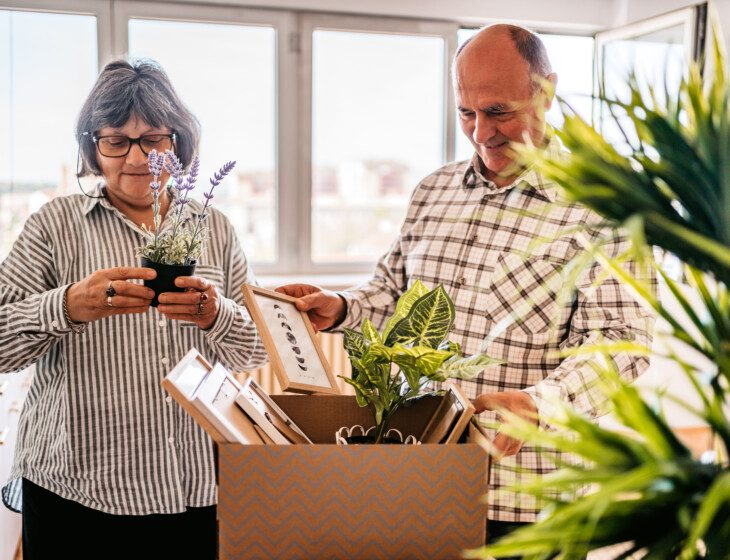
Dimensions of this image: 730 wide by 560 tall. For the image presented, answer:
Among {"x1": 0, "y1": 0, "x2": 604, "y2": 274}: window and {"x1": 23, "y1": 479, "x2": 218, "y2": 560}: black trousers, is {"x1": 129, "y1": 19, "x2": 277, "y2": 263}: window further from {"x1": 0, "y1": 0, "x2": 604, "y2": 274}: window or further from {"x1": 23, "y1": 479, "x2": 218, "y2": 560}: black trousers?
{"x1": 23, "y1": 479, "x2": 218, "y2": 560}: black trousers

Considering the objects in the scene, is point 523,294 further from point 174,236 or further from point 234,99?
point 234,99

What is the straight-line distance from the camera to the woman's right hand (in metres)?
1.28

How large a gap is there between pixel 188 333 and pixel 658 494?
45.2 inches

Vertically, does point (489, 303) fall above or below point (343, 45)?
below

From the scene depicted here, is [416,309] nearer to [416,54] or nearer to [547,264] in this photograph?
[547,264]

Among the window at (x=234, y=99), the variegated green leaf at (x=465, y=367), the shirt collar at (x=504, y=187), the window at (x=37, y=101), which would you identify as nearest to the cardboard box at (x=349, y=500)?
the variegated green leaf at (x=465, y=367)

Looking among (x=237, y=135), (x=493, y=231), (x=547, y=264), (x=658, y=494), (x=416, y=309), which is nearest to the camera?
(x=658, y=494)

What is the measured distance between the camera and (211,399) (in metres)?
0.93

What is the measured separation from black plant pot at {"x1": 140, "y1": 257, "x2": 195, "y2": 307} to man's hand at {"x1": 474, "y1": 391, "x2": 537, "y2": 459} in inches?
21.6

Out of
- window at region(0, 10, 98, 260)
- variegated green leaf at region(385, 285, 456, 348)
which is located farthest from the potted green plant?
window at region(0, 10, 98, 260)

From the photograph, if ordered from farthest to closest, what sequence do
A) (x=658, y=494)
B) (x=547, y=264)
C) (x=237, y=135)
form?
(x=237, y=135) → (x=547, y=264) → (x=658, y=494)

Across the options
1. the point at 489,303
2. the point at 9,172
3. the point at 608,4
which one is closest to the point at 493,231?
the point at 489,303

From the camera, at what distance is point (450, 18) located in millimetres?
3990

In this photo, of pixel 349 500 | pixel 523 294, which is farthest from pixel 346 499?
pixel 523 294
